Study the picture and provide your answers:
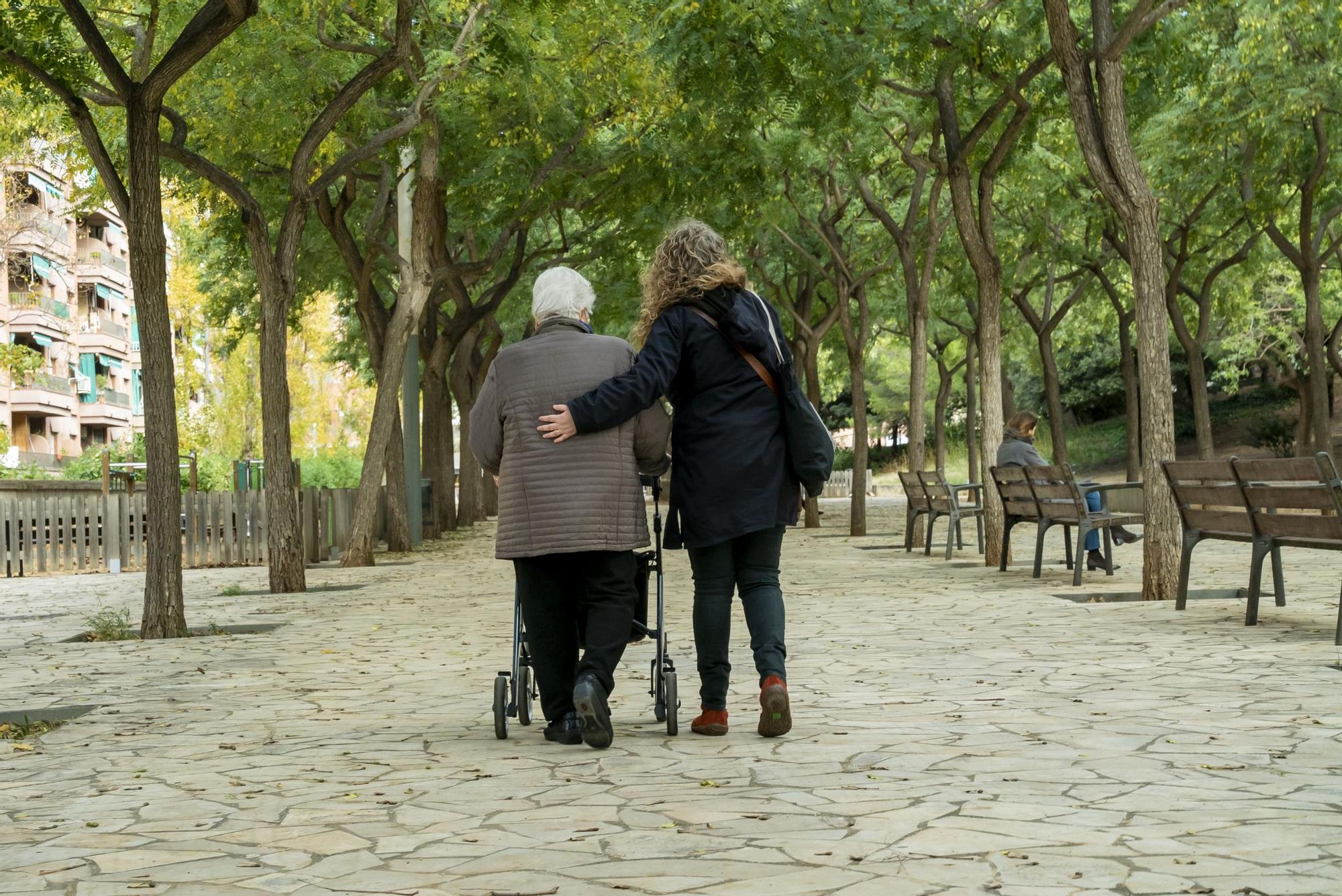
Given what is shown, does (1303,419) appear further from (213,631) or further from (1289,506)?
(213,631)

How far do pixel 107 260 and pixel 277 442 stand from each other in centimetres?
5906

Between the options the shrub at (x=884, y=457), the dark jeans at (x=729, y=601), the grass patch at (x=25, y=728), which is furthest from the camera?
the shrub at (x=884, y=457)

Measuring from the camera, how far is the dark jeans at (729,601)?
644 centimetres

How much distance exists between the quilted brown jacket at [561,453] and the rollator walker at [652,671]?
6.8 inches

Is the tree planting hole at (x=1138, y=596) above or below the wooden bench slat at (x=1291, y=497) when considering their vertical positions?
below

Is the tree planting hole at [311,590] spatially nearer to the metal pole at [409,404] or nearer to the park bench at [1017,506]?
the park bench at [1017,506]

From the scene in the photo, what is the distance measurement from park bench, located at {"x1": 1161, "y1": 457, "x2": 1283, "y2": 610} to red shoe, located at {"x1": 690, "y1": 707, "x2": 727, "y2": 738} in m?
5.21

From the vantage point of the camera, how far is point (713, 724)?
6504 millimetres

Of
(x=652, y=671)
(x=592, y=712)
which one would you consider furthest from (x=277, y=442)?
(x=592, y=712)

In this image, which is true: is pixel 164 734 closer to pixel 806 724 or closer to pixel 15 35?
pixel 806 724

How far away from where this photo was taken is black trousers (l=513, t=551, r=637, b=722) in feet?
20.7

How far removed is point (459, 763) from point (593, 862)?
1759 mm

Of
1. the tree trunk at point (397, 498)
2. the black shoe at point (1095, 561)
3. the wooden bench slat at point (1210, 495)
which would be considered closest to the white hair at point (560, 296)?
the wooden bench slat at point (1210, 495)

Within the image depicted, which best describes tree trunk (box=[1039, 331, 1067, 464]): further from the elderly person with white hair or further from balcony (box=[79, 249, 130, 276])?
balcony (box=[79, 249, 130, 276])
